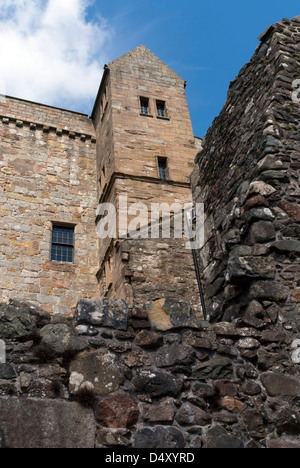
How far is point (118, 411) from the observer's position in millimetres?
3475

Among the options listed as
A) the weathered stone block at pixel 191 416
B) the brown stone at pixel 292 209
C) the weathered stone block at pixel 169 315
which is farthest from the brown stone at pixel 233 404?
the brown stone at pixel 292 209

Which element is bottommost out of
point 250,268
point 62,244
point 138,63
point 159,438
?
point 159,438

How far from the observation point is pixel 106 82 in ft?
53.8

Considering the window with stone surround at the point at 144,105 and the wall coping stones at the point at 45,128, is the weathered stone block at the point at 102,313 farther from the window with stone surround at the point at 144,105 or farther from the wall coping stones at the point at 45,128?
the wall coping stones at the point at 45,128

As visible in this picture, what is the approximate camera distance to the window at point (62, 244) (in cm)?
1445

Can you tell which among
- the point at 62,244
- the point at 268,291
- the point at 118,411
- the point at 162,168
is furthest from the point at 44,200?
the point at 118,411

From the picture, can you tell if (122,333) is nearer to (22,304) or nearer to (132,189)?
(22,304)

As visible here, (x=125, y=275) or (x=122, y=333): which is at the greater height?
(x=125, y=275)

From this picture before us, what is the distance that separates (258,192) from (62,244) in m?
10.6

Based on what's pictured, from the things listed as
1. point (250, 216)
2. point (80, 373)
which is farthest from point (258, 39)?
point (80, 373)

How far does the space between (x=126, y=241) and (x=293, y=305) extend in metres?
8.08

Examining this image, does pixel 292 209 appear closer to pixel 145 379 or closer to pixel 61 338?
pixel 145 379

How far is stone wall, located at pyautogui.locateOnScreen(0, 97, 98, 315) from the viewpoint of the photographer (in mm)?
13477

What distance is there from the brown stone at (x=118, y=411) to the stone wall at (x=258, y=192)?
1.53 meters
